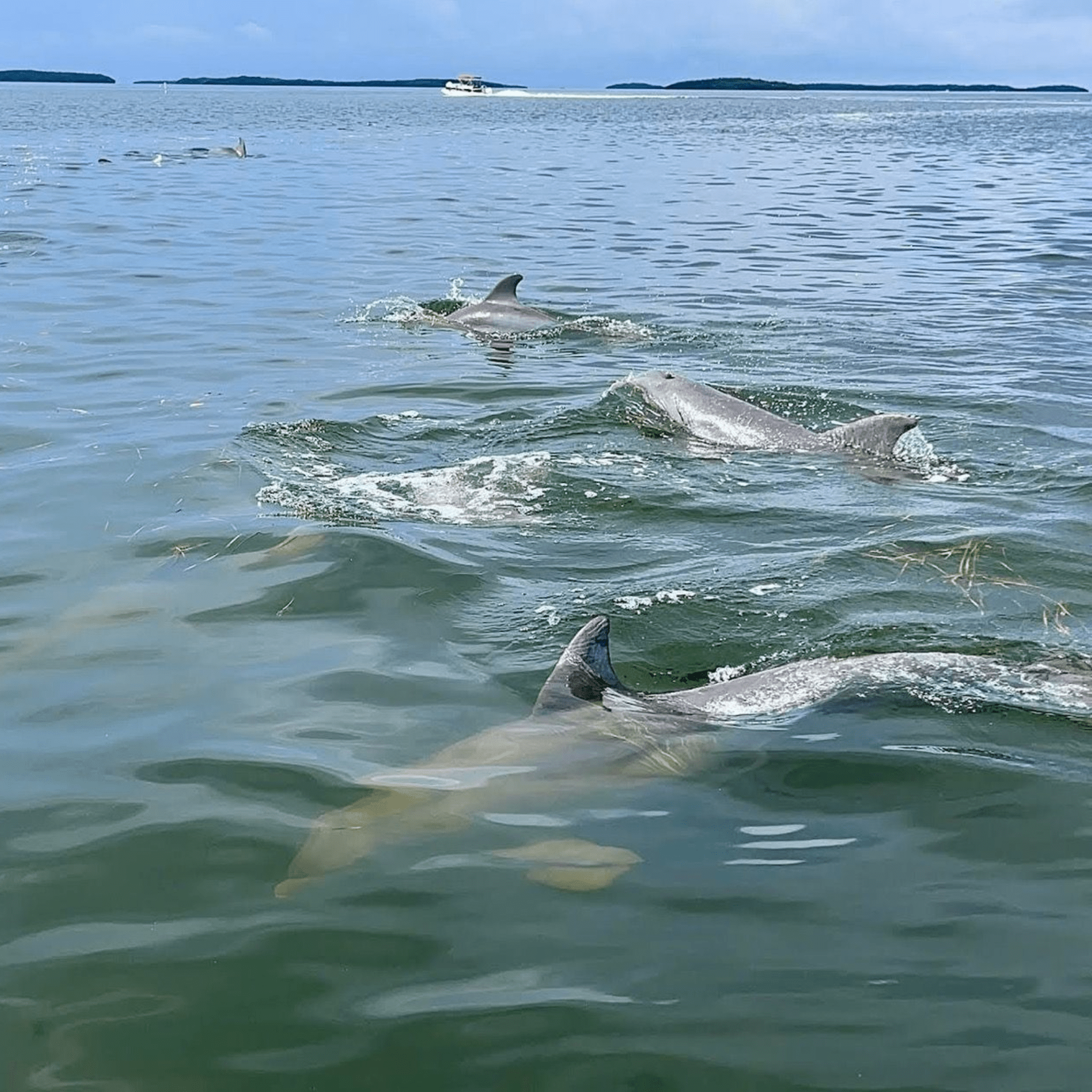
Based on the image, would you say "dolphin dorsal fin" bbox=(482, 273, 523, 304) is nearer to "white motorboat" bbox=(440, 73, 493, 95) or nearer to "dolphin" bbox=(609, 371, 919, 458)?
"dolphin" bbox=(609, 371, 919, 458)

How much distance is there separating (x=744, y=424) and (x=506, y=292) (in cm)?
673

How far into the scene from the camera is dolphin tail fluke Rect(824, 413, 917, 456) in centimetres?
1126

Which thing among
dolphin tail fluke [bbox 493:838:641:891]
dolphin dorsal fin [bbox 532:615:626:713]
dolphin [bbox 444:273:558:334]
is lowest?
dolphin tail fluke [bbox 493:838:641:891]

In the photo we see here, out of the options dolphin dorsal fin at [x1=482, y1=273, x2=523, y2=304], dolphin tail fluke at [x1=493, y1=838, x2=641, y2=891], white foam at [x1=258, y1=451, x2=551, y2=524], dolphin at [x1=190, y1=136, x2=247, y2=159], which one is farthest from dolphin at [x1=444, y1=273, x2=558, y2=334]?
dolphin at [x1=190, y1=136, x2=247, y2=159]

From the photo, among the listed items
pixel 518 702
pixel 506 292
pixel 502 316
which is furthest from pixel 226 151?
pixel 518 702

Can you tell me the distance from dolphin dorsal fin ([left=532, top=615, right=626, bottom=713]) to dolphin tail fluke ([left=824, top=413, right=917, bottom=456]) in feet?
17.1

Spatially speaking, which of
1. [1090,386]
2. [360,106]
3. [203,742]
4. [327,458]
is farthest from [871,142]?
[360,106]

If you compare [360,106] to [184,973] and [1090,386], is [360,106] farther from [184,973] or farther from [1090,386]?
[184,973]

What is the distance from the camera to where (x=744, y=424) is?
1248cm

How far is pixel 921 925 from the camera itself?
16.5 feet

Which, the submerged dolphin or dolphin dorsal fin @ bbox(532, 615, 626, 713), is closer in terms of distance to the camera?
the submerged dolphin

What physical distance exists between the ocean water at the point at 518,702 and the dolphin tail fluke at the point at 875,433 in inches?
7.7

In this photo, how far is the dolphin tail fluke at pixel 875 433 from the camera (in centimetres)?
1126

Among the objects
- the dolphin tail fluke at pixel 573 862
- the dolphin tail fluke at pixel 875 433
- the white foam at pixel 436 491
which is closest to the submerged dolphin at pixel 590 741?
the dolphin tail fluke at pixel 573 862
